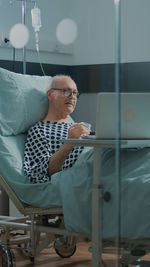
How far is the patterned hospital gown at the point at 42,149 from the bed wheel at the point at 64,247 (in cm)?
53

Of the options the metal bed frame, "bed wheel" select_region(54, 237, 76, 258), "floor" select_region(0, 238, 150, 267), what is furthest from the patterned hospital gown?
"bed wheel" select_region(54, 237, 76, 258)

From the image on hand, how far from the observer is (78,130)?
77.9 inches

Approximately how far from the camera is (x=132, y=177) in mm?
1520

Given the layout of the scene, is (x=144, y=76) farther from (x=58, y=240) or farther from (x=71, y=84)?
(x=58, y=240)

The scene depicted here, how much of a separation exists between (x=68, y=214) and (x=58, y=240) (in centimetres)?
69

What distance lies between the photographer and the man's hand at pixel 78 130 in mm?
1882

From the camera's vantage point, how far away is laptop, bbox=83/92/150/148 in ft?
4.61

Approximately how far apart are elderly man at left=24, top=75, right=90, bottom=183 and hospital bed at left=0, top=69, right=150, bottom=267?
4 centimetres

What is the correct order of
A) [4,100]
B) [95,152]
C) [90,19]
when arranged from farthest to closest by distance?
[4,100], [90,19], [95,152]

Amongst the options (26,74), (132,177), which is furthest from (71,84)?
(132,177)

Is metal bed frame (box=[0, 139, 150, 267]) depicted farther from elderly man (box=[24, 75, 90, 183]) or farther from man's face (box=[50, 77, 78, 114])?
man's face (box=[50, 77, 78, 114])

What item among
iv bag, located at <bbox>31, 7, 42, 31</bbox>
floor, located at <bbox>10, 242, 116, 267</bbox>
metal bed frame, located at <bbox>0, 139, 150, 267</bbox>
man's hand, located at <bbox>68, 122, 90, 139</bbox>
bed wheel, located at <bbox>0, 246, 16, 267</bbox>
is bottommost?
floor, located at <bbox>10, 242, 116, 267</bbox>

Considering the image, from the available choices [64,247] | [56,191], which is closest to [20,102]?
[56,191]

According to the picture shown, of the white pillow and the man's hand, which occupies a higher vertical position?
the white pillow
